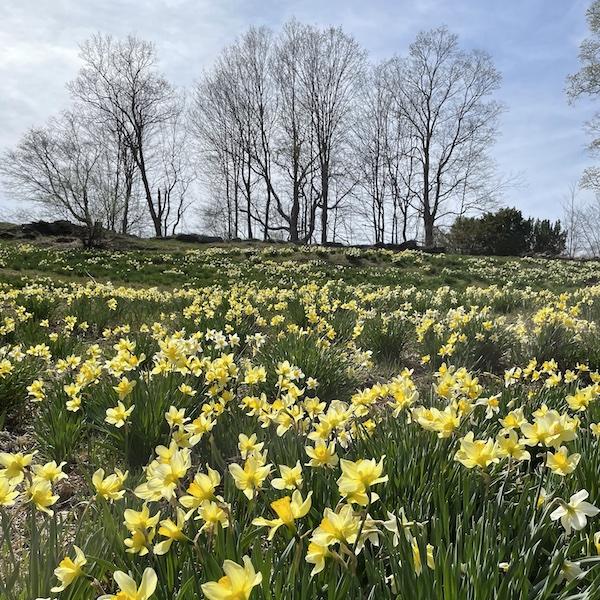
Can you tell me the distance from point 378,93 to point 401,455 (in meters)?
32.4

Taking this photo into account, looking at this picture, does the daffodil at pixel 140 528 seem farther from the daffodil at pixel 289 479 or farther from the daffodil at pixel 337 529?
the daffodil at pixel 337 529

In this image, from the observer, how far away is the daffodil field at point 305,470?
100 centimetres

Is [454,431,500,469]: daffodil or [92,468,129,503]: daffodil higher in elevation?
[454,431,500,469]: daffodil

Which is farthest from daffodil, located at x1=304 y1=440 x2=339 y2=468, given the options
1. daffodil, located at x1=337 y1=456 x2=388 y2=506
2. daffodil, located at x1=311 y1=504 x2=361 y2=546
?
daffodil, located at x1=311 y1=504 x2=361 y2=546

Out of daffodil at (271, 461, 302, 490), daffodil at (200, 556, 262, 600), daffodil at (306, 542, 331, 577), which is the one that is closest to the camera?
daffodil at (200, 556, 262, 600)

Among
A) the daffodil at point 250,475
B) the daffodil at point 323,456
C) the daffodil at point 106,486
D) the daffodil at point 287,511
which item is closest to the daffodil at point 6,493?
the daffodil at point 106,486

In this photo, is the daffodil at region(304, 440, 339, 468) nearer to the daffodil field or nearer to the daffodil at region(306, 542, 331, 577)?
the daffodil field

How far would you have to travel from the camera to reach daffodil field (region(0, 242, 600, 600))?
100 cm

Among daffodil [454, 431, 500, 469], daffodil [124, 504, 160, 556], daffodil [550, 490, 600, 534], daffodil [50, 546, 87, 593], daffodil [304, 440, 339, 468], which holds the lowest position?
daffodil [50, 546, 87, 593]

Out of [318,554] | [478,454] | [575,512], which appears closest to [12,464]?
[318,554]

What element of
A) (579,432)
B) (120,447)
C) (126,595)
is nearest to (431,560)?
(126,595)

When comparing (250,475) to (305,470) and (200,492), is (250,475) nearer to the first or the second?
(200,492)

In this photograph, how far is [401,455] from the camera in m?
1.57

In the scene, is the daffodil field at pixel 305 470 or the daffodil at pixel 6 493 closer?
the daffodil field at pixel 305 470
